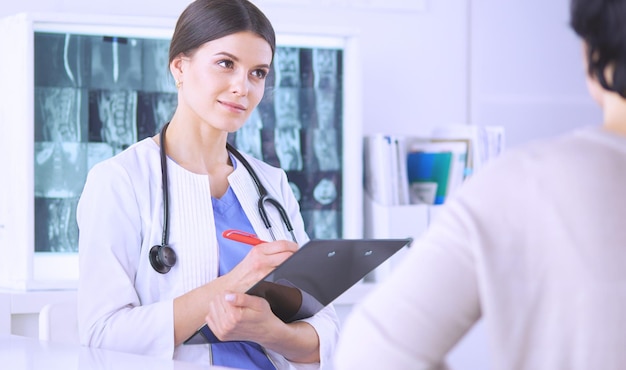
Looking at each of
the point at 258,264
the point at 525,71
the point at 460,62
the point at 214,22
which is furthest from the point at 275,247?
the point at 525,71

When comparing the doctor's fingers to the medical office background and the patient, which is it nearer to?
the patient

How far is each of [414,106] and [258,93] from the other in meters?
1.81

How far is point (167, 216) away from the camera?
1649mm

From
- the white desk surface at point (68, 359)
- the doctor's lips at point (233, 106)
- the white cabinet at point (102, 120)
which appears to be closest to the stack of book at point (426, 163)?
the white cabinet at point (102, 120)

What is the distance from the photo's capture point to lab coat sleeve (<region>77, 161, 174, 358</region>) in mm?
1550

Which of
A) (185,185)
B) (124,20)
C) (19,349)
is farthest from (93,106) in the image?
(19,349)

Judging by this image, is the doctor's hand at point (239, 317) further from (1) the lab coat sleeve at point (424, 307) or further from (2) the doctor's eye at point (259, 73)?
(1) the lab coat sleeve at point (424, 307)

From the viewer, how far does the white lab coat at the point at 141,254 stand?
1554mm

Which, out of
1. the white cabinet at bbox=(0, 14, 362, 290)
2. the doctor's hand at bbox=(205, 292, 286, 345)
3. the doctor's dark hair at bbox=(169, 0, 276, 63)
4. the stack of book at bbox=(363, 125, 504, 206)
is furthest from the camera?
the stack of book at bbox=(363, 125, 504, 206)

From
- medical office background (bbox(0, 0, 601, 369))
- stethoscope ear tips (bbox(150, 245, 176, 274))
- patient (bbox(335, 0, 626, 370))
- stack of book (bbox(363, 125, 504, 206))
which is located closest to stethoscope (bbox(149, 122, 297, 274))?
stethoscope ear tips (bbox(150, 245, 176, 274))

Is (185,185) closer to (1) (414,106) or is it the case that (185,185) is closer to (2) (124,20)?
(2) (124,20)

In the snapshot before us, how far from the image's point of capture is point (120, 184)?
162 centimetres

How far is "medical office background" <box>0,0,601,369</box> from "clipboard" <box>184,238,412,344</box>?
1.78 meters

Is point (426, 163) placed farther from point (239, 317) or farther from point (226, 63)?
point (239, 317)
